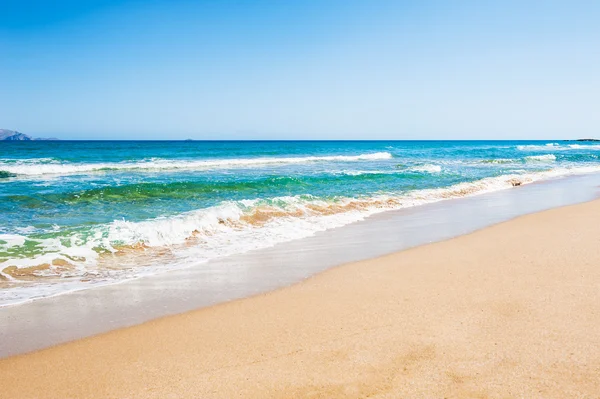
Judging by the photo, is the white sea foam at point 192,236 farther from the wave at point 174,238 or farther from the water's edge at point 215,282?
the water's edge at point 215,282

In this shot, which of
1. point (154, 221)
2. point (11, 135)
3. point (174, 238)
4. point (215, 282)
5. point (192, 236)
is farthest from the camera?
point (11, 135)

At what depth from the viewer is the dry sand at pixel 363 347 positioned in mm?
2912

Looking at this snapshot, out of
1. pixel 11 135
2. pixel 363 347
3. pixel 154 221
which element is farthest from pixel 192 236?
pixel 11 135

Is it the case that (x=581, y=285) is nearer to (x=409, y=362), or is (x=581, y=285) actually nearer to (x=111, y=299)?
(x=409, y=362)

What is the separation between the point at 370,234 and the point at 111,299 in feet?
17.3

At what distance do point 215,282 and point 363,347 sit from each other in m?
2.70

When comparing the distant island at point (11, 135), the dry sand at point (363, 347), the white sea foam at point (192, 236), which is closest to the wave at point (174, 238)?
the white sea foam at point (192, 236)

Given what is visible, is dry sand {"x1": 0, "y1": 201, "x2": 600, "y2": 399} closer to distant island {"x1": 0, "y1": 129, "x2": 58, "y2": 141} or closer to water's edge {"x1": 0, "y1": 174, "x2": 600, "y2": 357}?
water's edge {"x1": 0, "y1": 174, "x2": 600, "y2": 357}

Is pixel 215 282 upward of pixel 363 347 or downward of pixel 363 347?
downward

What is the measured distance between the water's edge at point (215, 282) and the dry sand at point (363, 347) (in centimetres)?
35

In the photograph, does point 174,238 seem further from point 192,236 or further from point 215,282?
point 215,282

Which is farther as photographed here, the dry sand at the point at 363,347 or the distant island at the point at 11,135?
the distant island at the point at 11,135

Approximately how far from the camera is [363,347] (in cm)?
344

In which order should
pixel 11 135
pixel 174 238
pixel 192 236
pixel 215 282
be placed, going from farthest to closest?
pixel 11 135, pixel 192 236, pixel 174 238, pixel 215 282
